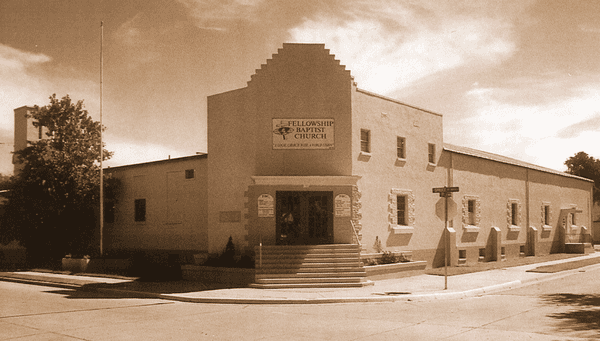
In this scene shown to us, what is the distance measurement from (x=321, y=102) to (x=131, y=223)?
14053mm

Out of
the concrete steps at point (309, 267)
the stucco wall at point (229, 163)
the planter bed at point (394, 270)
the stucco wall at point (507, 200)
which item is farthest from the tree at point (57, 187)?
the stucco wall at point (507, 200)

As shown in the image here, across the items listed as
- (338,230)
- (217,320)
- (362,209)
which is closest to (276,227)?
(338,230)

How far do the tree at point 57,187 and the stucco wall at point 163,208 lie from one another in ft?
5.01

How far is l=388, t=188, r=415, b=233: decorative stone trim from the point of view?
2381 centimetres

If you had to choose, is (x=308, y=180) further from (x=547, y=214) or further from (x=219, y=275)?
(x=547, y=214)

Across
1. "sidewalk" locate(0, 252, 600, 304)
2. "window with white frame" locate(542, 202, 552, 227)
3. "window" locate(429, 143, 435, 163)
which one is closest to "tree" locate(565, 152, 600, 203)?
"window with white frame" locate(542, 202, 552, 227)

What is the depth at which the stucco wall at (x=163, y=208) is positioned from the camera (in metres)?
25.8

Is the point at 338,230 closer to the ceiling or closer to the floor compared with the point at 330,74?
closer to the floor

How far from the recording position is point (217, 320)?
39.1 feet

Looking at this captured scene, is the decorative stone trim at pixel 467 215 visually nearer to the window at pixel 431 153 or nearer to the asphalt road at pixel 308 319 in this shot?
the window at pixel 431 153

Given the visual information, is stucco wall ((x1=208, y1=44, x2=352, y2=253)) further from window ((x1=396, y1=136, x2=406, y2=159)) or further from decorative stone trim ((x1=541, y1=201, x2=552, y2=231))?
decorative stone trim ((x1=541, y1=201, x2=552, y2=231))

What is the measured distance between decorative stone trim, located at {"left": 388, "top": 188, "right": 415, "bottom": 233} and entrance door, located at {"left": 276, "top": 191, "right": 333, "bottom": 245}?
4.24 m

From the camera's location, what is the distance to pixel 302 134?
2103 centimetres

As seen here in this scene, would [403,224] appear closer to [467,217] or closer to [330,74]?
[467,217]
